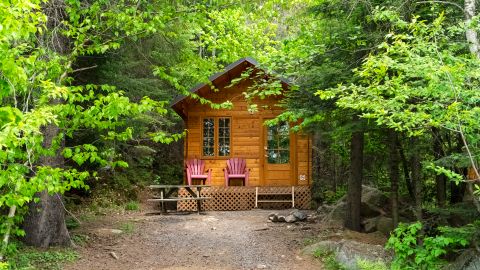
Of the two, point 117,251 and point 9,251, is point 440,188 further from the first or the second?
point 9,251

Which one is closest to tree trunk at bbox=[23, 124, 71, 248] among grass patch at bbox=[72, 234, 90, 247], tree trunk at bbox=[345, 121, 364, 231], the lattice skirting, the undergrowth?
the undergrowth

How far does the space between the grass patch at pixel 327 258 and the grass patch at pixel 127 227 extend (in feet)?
13.5

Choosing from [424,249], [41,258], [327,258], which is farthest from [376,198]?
[41,258]

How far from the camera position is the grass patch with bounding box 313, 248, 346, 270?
670cm

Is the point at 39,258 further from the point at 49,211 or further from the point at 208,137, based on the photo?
the point at 208,137

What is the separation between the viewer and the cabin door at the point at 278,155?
14180 mm

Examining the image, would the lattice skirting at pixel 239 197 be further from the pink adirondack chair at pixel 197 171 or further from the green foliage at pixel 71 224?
the green foliage at pixel 71 224

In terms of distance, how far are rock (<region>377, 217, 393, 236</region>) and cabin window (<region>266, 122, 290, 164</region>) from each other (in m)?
5.51

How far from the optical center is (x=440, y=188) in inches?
300

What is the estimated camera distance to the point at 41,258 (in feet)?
22.3

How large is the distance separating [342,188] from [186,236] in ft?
22.5

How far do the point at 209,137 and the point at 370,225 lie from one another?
6639 mm

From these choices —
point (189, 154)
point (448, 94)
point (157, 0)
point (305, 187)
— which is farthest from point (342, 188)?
point (448, 94)

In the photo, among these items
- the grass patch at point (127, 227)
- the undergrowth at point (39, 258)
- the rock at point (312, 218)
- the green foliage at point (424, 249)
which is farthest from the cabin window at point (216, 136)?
the green foliage at point (424, 249)
